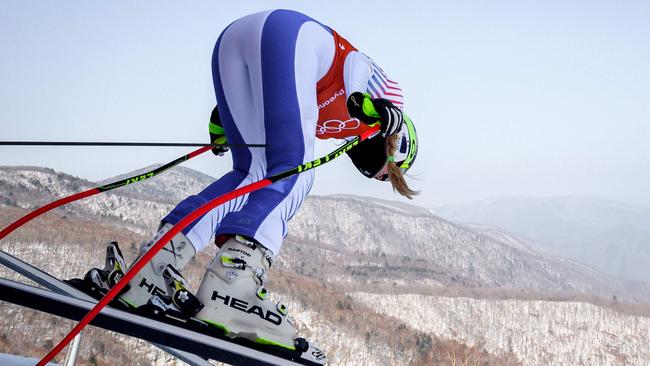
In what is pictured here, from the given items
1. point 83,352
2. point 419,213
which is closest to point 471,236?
point 419,213

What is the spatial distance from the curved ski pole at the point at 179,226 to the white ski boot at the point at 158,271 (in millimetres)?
106

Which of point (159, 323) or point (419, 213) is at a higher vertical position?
point (419, 213)

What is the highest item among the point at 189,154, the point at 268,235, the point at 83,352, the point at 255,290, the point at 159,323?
the point at 189,154

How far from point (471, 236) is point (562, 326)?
25218 mm

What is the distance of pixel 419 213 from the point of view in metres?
54.8

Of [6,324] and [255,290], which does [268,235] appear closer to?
[255,290]

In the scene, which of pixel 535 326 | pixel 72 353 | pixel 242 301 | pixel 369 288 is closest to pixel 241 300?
pixel 242 301

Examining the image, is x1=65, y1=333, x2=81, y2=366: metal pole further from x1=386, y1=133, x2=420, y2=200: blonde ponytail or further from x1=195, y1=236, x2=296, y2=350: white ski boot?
x1=386, y1=133, x2=420, y2=200: blonde ponytail

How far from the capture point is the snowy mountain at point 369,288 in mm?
15734

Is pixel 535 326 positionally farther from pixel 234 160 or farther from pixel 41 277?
pixel 41 277

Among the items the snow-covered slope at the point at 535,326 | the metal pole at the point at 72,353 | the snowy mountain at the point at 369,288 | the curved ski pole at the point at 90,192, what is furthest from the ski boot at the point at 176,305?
the snow-covered slope at the point at 535,326

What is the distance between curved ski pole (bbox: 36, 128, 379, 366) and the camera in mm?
1367

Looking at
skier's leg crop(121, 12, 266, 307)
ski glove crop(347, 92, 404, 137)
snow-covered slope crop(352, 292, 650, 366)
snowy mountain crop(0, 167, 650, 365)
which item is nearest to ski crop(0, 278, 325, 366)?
skier's leg crop(121, 12, 266, 307)

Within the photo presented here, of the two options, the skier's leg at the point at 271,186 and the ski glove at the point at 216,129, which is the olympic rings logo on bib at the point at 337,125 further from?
the ski glove at the point at 216,129
